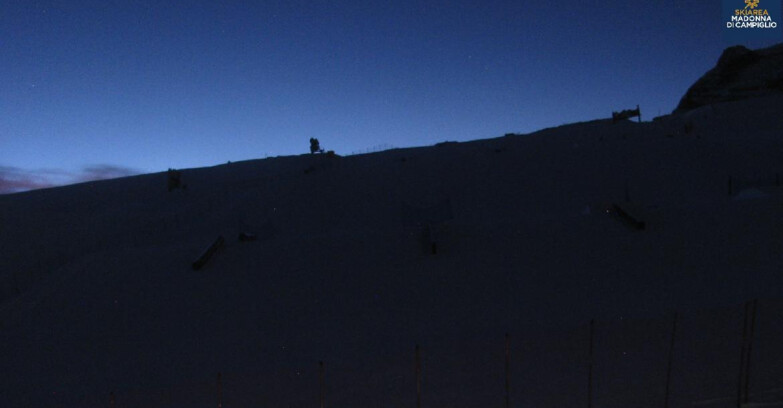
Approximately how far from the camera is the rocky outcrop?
4875cm

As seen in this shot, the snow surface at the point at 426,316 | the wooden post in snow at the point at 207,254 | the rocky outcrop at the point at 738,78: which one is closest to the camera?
the snow surface at the point at 426,316

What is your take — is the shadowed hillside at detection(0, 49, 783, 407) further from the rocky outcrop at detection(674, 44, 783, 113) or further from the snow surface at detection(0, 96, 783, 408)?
the rocky outcrop at detection(674, 44, 783, 113)

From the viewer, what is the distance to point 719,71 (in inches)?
2188

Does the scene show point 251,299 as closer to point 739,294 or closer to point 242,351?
point 242,351

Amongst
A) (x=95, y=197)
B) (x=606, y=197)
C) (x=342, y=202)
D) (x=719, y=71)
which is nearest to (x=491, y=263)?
(x=606, y=197)

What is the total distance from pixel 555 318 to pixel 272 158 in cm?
4372

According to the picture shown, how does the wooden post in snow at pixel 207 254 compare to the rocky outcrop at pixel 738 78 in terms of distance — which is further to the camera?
the rocky outcrop at pixel 738 78

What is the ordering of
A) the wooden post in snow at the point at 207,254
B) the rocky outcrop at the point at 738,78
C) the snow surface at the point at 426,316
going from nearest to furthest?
the snow surface at the point at 426,316 < the wooden post in snow at the point at 207,254 < the rocky outcrop at the point at 738,78

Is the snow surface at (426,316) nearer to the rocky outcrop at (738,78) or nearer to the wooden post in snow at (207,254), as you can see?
the wooden post in snow at (207,254)

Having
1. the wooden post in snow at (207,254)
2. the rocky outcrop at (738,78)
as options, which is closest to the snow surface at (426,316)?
the wooden post in snow at (207,254)

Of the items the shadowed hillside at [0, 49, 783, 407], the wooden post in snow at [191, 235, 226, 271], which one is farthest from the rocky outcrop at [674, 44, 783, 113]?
the wooden post in snow at [191, 235, 226, 271]

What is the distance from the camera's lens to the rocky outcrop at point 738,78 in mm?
48750

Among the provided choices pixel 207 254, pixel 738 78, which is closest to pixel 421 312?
pixel 207 254

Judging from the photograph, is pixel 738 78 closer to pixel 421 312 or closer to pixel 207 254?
pixel 421 312
